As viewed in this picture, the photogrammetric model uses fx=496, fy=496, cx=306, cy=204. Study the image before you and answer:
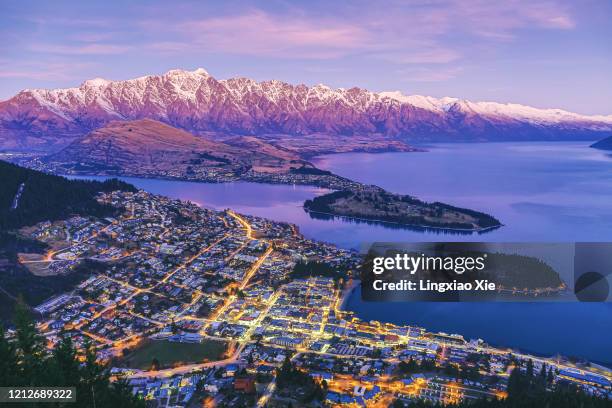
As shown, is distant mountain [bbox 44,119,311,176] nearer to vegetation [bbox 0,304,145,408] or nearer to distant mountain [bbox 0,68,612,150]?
distant mountain [bbox 0,68,612,150]

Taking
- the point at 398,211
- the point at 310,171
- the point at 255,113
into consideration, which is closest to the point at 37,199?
the point at 398,211

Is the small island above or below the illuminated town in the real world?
above

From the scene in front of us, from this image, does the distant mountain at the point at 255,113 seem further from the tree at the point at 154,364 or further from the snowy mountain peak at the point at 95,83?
the tree at the point at 154,364

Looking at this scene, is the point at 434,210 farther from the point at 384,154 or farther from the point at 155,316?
the point at 384,154

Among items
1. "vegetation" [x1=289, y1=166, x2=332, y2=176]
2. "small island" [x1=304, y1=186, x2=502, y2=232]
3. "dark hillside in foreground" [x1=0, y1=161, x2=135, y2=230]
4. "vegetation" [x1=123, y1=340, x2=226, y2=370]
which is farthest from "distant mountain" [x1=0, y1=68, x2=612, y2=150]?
"vegetation" [x1=123, y1=340, x2=226, y2=370]

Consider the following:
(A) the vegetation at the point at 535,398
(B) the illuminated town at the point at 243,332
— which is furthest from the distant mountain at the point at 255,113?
(A) the vegetation at the point at 535,398
